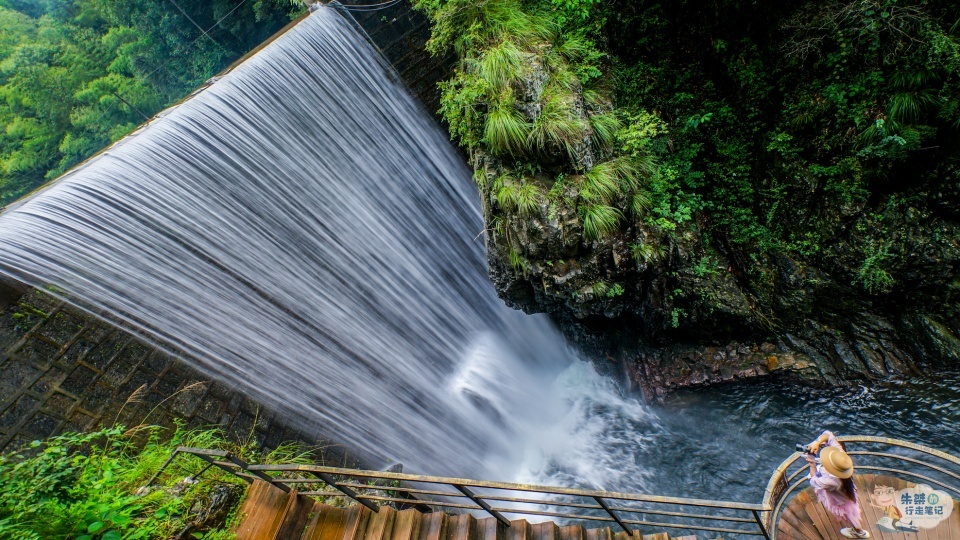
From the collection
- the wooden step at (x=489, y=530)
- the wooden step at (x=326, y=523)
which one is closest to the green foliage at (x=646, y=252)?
the wooden step at (x=489, y=530)

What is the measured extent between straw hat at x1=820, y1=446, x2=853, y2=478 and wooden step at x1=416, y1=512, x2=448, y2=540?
10.00 ft

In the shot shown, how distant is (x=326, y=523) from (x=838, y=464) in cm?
409

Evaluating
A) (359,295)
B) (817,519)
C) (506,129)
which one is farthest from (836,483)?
(359,295)

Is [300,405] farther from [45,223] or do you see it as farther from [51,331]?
[45,223]

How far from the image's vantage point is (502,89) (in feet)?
18.2

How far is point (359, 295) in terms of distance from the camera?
6434mm

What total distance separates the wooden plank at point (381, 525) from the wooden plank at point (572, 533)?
1485mm

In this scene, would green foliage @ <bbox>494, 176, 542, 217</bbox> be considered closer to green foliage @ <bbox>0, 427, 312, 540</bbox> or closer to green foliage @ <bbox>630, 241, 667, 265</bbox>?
green foliage @ <bbox>630, 241, 667, 265</bbox>

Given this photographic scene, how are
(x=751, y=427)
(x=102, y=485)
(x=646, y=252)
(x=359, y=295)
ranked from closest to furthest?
(x=102, y=485)
(x=646, y=252)
(x=751, y=427)
(x=359, y=295)

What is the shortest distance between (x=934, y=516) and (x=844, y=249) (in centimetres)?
317

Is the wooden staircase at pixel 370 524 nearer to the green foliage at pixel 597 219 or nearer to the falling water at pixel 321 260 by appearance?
the falling water at pixel 321 260

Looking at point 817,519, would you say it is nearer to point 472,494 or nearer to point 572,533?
point 572,533

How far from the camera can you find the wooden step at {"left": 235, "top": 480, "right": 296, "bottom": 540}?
3.62 meters

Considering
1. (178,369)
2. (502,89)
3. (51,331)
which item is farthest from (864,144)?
(51,331)
